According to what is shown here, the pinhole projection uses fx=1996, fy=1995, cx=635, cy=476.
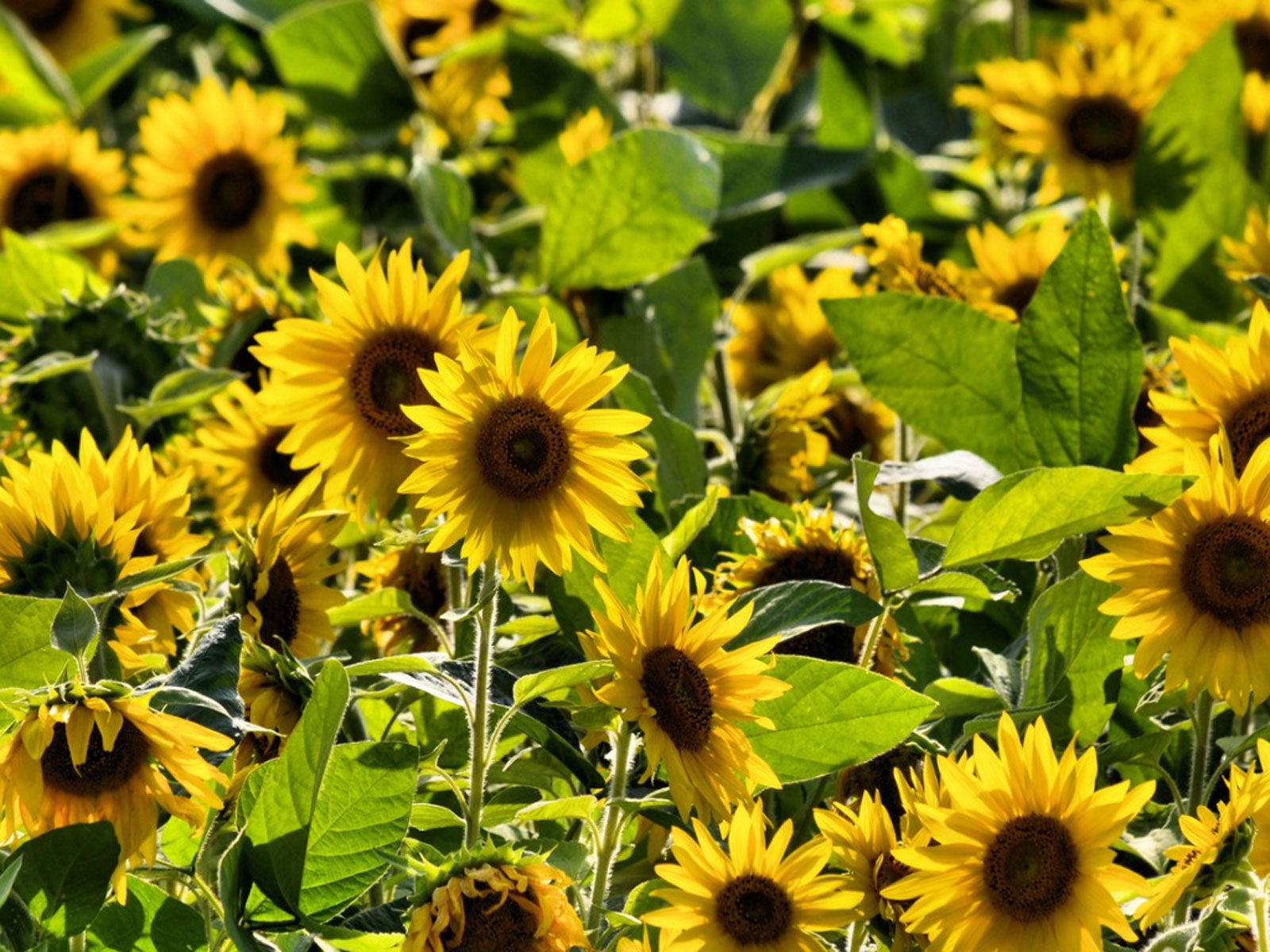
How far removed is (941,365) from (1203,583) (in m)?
0.37

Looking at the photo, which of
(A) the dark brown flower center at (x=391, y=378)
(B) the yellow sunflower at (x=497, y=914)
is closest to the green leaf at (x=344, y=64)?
(A) the dark brown flower center at (x=391, y=378)

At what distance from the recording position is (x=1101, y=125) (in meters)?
2.12

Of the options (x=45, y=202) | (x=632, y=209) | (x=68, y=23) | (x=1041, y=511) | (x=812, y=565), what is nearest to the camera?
(x=1041, y=511)

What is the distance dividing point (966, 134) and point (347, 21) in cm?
82

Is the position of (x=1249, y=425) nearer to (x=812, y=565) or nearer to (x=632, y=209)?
(x=812, y=565)

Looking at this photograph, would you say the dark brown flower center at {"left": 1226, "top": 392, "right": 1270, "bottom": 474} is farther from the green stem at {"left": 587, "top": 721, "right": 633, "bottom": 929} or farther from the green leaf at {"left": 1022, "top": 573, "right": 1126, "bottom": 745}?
the green stem at {"left": 587, "top": 721, "right": 633, "bottom": 929}

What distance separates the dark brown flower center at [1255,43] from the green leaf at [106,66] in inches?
53.1

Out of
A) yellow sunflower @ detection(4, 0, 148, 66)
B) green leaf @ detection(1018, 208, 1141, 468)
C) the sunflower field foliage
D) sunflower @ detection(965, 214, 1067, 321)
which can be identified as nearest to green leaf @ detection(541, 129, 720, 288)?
the sunflower field foliage

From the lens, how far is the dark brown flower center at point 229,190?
2.23 m

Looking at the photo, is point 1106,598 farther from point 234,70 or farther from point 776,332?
point 234,70

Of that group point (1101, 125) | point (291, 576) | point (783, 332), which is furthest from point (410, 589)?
point (1101, 125)

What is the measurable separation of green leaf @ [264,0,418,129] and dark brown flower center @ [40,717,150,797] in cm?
142

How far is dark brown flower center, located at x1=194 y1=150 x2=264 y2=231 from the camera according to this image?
223 centimetres

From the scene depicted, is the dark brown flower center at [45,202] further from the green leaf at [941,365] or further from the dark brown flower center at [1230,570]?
the dark brown flower center at [1230,570]
